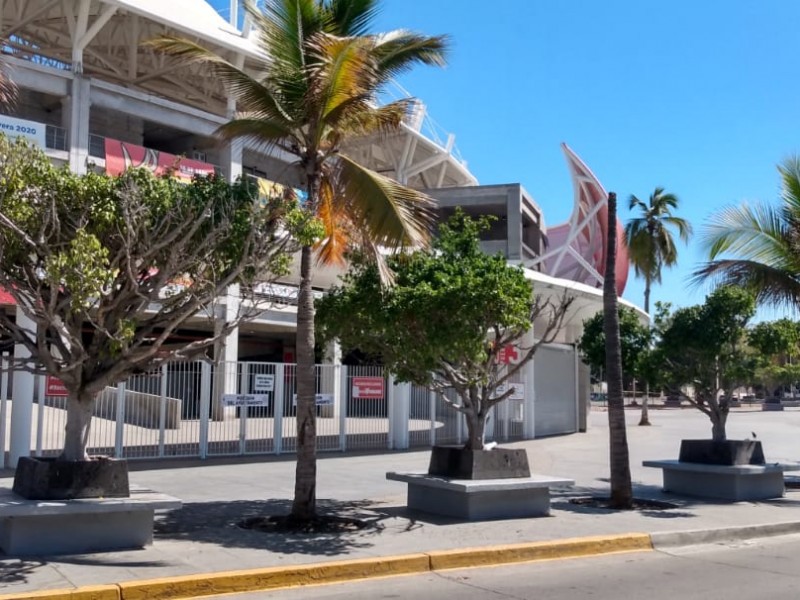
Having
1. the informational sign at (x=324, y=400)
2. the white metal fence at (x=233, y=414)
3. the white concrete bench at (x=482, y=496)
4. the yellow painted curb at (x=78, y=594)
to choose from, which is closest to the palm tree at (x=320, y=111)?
the white concrete bench at (x=482, y=496)

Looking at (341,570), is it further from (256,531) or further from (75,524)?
(75,524)

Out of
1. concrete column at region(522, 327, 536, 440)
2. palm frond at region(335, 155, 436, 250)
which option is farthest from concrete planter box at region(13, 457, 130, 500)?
concrete column at region(522, 327, 536, 440)

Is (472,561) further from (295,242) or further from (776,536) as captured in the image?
(776,536)

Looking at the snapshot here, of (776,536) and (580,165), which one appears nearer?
(776,536)

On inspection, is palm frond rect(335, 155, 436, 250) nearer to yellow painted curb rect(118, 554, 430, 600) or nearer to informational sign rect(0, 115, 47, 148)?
yellow painted curb rect(118, 554, 430, 600)

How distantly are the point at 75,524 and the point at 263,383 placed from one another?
1098 cm

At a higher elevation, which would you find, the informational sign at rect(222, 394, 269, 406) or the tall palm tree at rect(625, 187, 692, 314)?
the tall palm tree at rect(625, 187, 692, 314)

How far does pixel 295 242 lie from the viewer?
10.1 metres

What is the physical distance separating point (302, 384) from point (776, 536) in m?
6.87

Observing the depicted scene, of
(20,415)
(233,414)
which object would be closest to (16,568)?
(20,415)

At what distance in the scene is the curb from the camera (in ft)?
24.2

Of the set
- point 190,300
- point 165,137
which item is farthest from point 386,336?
point 165,137

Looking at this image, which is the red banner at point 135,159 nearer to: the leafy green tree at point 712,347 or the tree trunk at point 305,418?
the leafy green tree at point 712,347

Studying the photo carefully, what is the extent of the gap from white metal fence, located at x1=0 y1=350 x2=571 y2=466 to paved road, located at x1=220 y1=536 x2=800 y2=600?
7512 millimetres
